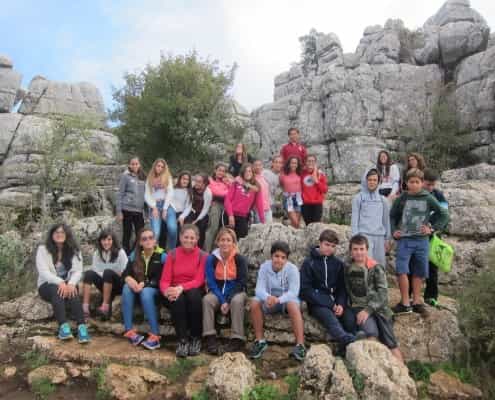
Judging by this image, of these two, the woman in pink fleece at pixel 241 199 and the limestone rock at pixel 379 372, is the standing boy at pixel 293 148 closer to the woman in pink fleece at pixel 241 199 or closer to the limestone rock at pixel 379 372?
the woman in pink fleece at pixel 241 199

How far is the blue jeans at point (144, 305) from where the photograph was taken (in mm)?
5871

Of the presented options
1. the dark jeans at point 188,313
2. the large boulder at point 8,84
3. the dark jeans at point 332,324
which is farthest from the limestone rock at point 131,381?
the large boulder at point 8,84

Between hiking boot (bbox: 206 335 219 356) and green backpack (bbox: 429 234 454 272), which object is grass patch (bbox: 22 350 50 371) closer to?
hiking boot (bbox: 206 335 219 356)

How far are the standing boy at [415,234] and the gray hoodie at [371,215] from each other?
29cm

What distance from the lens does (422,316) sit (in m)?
5.92

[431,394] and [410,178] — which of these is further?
[410,178]

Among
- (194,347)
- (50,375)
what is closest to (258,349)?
(194,347)

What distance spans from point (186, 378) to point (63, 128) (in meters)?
12.6

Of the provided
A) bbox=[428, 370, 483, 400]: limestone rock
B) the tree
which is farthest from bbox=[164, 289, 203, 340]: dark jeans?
the tree

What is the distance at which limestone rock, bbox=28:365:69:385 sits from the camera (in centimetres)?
507

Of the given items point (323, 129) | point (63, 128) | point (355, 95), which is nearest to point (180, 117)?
point (63, 128)

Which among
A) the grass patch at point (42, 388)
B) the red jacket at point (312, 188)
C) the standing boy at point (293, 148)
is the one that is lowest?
the grass patch at point (42, 388)

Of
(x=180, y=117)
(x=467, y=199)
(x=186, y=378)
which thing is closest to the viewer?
(x=186, y=378)

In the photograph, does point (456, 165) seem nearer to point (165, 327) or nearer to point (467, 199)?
point (467, 199)
